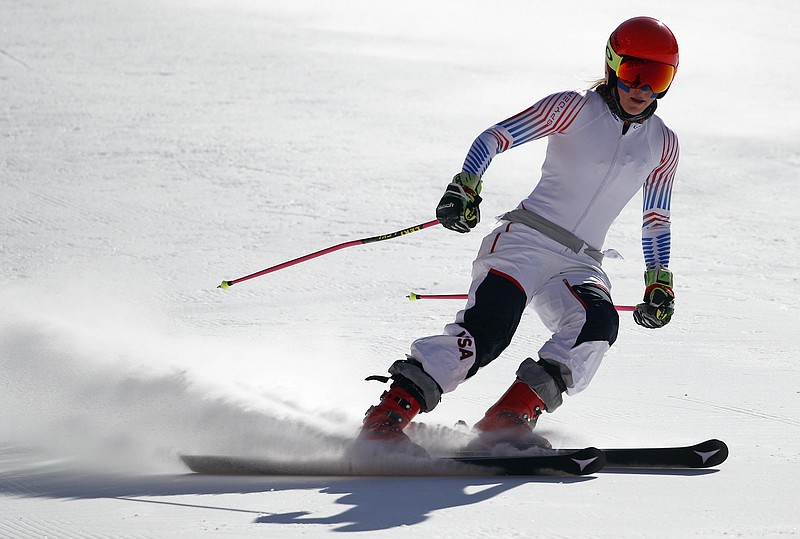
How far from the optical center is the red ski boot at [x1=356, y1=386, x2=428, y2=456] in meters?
4.01

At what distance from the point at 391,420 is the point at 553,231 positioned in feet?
3.40

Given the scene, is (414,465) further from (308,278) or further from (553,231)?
(308,278)

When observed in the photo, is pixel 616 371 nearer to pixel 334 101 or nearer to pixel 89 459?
pixel 89 459

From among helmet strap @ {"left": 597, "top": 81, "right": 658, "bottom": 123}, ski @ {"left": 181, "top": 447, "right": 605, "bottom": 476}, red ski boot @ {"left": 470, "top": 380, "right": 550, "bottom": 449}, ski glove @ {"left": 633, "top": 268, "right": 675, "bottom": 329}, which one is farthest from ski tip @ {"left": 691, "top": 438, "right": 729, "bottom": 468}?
helmet strap @ {"left": 597, "top": 81, "right": 658, "bottom": 123}

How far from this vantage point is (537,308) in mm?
4629

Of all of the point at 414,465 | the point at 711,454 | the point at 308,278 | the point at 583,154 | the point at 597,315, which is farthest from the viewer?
the point at 308,278

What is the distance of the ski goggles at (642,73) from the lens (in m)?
4.43

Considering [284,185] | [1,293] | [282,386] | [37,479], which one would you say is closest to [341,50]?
[284,185]

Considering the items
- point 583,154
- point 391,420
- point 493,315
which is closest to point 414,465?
point 391,420

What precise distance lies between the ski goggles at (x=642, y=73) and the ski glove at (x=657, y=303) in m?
0.75

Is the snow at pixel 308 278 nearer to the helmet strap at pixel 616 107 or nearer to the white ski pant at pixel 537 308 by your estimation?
the white ski pant at pixel 537 308

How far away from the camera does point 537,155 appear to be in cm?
1223

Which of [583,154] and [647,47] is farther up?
[647,47]

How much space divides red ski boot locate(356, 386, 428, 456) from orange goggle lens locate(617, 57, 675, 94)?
58.7 inches
